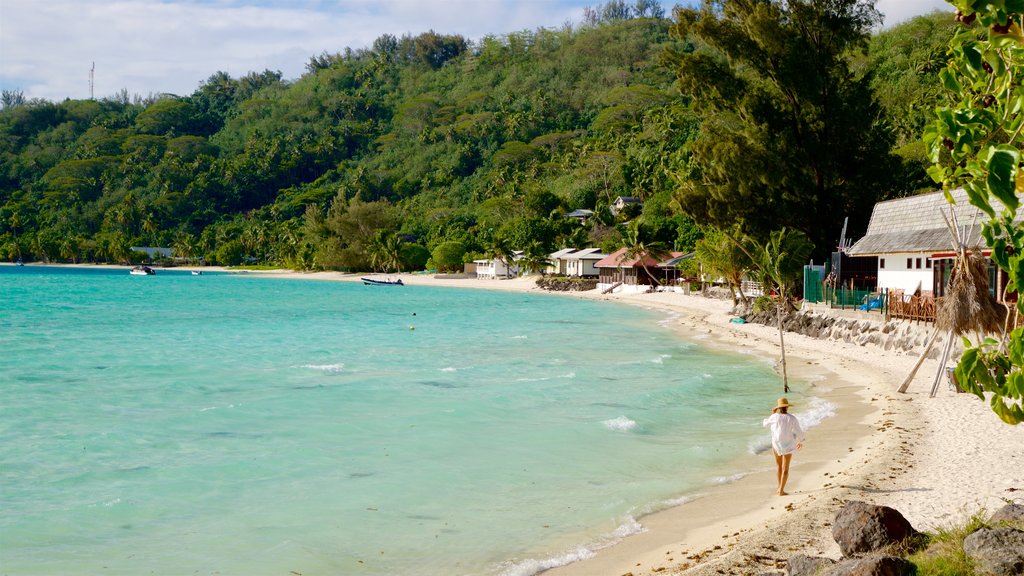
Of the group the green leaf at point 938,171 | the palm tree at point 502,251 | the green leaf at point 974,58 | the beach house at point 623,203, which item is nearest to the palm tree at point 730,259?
the green leaf at point 938,171

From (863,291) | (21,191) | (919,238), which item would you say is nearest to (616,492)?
(919,238)

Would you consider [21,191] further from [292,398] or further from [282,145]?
[292,398]

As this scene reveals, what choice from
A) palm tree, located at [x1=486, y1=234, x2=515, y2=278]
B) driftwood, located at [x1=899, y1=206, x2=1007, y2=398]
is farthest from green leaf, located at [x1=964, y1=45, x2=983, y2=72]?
palm tree, located at [x1=486, y1=234, x2=515, y2=278]

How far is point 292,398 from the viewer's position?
74.2 ft

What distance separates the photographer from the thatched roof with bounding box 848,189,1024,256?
85.5ft

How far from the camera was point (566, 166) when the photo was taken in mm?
127500

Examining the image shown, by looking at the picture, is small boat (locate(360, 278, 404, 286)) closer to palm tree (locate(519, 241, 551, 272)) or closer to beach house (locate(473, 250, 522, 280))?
beach house (locate(473, 250, 522, 280))

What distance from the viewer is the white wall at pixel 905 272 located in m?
27.5

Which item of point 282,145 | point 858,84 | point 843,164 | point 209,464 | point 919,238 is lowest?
point 209,464

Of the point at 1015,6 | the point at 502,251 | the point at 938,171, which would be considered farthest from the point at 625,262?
the point at 1015,6

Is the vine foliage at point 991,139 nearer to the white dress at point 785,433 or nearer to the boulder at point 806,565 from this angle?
the boulder at point 806,565

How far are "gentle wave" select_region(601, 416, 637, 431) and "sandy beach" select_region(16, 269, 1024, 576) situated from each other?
3477 mm

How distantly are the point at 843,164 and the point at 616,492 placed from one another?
3161cm

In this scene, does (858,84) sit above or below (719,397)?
above
